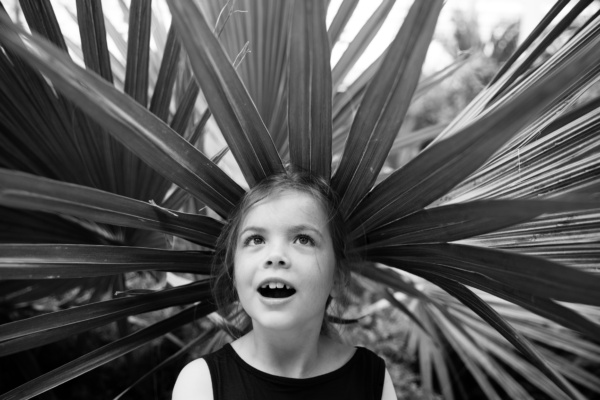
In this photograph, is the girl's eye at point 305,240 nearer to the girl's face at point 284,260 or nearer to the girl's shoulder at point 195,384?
the girl's face at point 284,260

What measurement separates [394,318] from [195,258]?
2303 mm

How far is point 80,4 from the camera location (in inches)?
45.3

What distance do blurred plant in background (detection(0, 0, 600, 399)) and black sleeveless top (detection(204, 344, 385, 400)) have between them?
0.56ft

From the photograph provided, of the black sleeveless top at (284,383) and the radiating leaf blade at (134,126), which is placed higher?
the radiating leaf blade at (134,126)

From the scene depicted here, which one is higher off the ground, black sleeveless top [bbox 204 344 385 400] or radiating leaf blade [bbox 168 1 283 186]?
radiating leaf blade [bbox 168 1 283 186]

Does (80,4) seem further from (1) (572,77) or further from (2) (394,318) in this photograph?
(2) (394,318)

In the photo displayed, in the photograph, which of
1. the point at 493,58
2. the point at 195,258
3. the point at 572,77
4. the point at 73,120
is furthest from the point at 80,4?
the point at 493,58

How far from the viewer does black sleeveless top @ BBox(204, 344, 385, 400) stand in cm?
119

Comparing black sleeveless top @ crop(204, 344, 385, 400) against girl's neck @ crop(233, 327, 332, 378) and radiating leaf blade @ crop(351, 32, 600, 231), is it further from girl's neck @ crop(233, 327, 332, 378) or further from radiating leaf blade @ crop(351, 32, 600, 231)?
radiating leaf blade @ crop(351, 32, 600, 231)

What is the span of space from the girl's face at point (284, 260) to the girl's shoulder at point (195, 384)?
0.49ft

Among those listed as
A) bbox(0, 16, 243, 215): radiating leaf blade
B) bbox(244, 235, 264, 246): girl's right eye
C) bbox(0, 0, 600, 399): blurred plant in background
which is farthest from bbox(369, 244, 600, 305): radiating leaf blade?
bbox(0, 16, 243, 215): radiating leaf blade

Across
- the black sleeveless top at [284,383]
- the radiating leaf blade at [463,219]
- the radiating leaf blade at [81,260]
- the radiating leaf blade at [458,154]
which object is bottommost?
the black sleeveless top at [284,383]

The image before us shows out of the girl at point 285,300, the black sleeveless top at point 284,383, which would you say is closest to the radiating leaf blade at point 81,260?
the girl at point 285,300

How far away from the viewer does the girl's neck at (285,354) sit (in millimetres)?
1211
